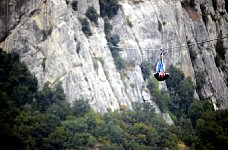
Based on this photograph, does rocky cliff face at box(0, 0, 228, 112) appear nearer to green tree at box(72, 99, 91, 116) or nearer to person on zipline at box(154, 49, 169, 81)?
green tree at box(72, 99, 91, 116)

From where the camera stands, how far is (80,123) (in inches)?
2832

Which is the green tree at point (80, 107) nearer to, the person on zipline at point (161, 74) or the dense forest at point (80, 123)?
the dense forest at point (80, 123)

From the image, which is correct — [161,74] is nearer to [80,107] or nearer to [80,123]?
[80,123]

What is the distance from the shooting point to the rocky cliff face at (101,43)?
260 feet

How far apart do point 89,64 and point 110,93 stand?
4.76 meters

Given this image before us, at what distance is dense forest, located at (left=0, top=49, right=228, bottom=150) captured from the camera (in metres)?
69.9

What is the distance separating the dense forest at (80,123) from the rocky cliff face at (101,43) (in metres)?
2.10

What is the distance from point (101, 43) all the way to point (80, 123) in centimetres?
1601

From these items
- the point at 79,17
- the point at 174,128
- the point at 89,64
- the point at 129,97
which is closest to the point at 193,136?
the point at 174,128

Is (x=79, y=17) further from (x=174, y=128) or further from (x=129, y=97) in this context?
(x=174, y=128)

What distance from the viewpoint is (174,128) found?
7831 cm

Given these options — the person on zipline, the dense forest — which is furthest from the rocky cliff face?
the person on zipline

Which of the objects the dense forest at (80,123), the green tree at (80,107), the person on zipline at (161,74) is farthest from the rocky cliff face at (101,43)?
the person on zipline at (161,74)

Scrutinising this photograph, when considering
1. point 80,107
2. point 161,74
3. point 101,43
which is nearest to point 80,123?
point 80,107
